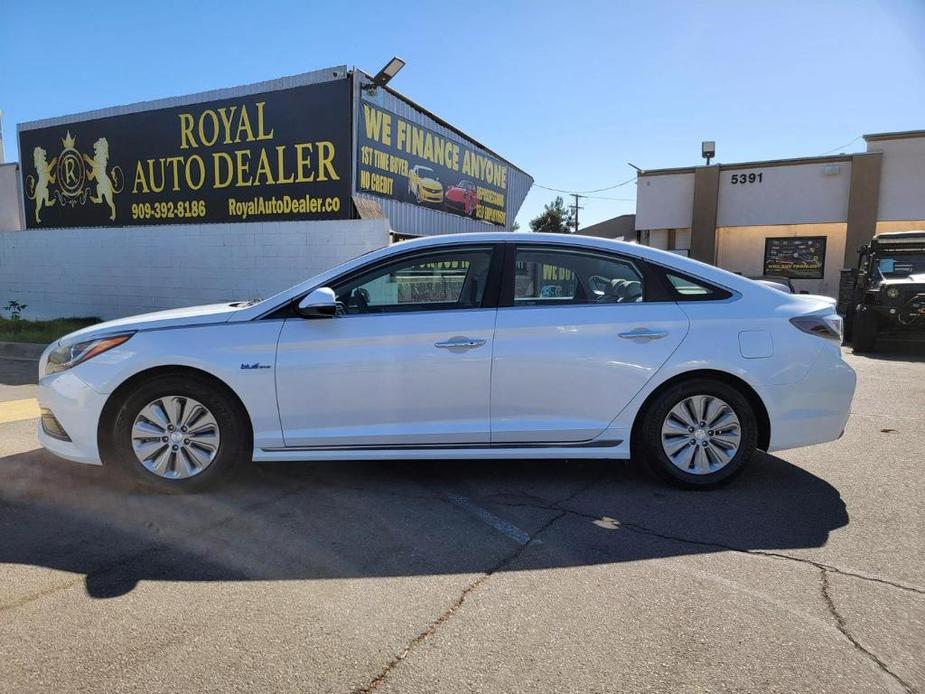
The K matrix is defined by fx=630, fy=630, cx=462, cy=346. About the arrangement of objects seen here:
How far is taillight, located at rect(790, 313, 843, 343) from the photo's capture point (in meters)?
4.02

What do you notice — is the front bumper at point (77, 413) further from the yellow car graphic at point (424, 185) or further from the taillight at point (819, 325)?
the yellow car graphic at point (424, 185)

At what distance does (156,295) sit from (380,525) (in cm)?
1210

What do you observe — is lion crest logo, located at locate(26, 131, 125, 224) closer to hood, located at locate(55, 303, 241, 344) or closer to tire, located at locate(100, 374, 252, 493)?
hood, located at locate(55, 303, 241, 344)

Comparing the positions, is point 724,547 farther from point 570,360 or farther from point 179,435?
point 179,435

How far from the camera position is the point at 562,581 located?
2.93 metres

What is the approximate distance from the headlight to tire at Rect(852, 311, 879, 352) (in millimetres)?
11897

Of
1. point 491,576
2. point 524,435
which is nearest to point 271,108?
point 524,435

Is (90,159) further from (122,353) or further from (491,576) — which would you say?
(491,576)

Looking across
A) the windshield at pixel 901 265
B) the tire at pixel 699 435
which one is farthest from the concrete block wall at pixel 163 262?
the windshield at pixel 901 265

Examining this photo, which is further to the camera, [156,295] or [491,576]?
[156,295]

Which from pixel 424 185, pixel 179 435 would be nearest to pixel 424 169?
pixel 424 185

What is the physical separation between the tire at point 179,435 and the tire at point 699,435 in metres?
2.59

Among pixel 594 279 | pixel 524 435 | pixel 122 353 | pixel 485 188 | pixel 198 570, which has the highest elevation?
pixel 485 188

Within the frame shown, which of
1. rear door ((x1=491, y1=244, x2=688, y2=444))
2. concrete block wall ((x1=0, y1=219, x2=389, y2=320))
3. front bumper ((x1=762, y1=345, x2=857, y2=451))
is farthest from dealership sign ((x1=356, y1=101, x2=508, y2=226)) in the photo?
front bumper ((x1=762, y1=345, x2=857, y2=451))
